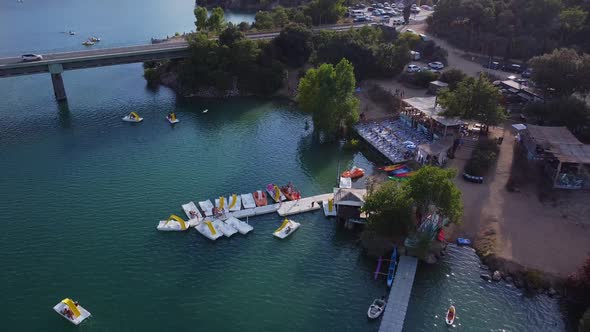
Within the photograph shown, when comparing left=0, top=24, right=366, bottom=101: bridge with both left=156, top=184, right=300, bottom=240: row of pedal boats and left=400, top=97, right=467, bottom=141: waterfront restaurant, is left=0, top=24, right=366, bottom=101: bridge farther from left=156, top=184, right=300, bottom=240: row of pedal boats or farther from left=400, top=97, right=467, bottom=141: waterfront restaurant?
left=400, top=97, right=467, bottom=141: waterfront restaurant

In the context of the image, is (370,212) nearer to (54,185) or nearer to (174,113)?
(54,185)

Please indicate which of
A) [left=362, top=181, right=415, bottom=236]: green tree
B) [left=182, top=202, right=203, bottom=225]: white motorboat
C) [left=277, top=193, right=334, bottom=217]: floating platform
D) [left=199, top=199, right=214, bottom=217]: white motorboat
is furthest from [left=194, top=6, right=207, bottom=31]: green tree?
[left=362, top=181, right=415, bottom=236]: green tree

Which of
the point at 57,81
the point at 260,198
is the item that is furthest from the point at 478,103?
the point at 57,81

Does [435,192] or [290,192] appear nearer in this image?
[435,192]

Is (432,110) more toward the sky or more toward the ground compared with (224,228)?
more toward the sky

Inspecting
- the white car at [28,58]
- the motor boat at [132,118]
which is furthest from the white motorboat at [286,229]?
the white car at [28,58]

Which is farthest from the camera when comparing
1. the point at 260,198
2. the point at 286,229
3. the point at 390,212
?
the point at 260,198

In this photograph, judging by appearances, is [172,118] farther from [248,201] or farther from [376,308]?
[376,308]
